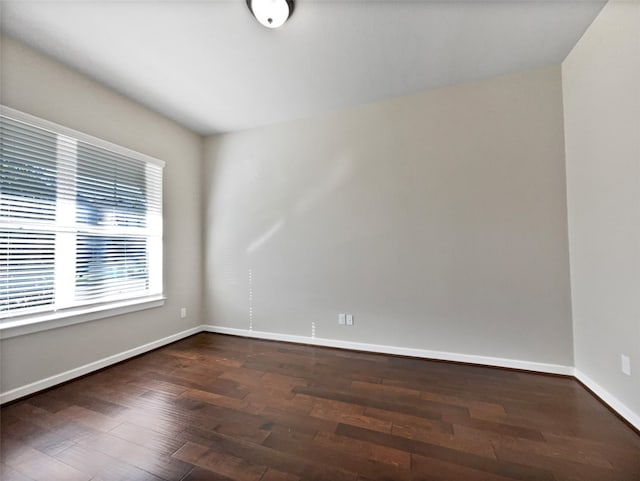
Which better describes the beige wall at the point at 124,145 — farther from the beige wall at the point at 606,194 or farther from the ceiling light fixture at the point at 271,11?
the beige wall at the point at 606,194

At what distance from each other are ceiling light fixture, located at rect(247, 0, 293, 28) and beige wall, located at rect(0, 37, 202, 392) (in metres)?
1.84

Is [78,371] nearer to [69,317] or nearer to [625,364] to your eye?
[69,317]

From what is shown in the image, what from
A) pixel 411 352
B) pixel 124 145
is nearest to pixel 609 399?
pixel 411 352

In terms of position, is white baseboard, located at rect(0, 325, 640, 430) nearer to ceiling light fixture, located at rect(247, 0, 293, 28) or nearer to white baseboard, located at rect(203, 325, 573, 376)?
white baseboard, located at rect(203, 325, 573, 376)

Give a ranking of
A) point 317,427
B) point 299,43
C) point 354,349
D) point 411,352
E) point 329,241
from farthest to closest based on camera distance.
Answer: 1. point 329,241
2. point 354,349
3. point 411,352
4. point 299,43
5. point 317,427

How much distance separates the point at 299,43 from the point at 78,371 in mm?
3342

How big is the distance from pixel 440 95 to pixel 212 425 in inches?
133

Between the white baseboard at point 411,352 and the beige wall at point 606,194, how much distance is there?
0.25 m

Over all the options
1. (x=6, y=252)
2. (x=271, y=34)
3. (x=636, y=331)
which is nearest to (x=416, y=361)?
(x=636, y=331)

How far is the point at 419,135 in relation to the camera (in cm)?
258

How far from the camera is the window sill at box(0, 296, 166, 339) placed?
6.07 feet

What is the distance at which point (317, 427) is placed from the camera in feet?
5.15

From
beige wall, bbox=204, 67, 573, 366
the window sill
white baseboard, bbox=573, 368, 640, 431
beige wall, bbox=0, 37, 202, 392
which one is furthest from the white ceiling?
white baseboard, bbox=573, 368, 640, 431

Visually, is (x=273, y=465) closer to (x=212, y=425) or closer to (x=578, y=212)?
(x=212, y=425)
